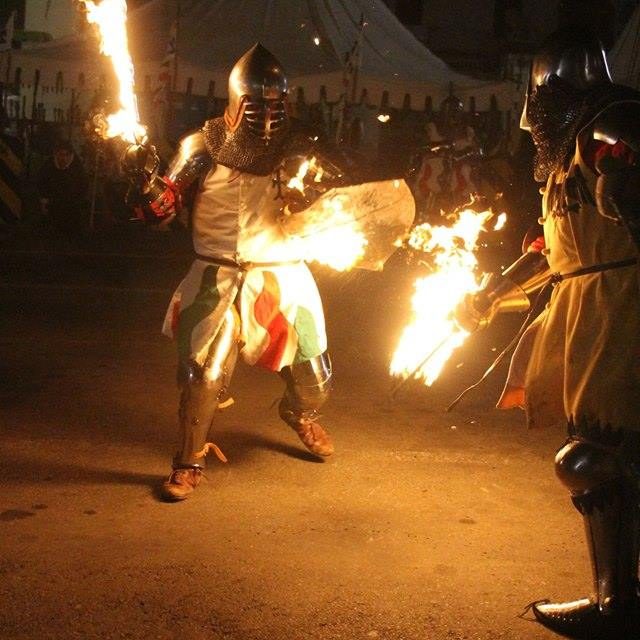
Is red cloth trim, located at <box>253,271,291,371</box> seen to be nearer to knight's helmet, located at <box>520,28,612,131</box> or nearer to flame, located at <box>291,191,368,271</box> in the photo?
flame, located at <box>291,191,368,271</box>

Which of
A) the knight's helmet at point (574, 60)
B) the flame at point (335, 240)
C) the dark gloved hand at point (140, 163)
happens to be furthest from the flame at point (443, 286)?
the dark gloved hand at point (140, 163)

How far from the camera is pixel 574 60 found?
11.2 feet

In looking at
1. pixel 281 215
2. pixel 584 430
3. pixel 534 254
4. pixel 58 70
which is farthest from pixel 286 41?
pixel 584 430

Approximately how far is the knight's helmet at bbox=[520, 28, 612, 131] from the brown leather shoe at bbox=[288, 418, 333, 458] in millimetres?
2447

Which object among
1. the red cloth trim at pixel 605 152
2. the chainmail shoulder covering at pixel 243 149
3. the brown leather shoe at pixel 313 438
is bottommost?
the brown leather shoe at pixel 313 438

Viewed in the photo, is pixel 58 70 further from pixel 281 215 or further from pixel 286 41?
pixel 281 215

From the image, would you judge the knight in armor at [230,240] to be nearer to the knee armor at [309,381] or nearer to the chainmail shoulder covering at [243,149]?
the chainmail shoulder covering at [243,149]

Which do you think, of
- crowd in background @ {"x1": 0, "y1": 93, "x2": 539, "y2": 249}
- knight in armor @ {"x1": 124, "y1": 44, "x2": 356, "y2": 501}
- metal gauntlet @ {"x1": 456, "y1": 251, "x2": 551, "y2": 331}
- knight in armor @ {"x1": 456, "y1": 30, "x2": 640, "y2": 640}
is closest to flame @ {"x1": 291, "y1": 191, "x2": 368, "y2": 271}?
knight in armor @ {"x1": 124, "y1": 44, "x2": 356, "y2": 501}

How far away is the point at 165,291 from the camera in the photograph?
38.8 feet

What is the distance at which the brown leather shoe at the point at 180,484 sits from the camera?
456cm

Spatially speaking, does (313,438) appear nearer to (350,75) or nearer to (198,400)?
(198,400)

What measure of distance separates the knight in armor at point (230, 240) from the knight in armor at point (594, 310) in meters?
1.48

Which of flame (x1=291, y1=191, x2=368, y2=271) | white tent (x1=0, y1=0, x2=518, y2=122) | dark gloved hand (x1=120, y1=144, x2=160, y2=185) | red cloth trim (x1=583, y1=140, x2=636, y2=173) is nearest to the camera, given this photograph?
red cloth trim (x1=583, y1=140, x2=636, y2=173)

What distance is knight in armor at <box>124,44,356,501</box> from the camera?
15.1ft
